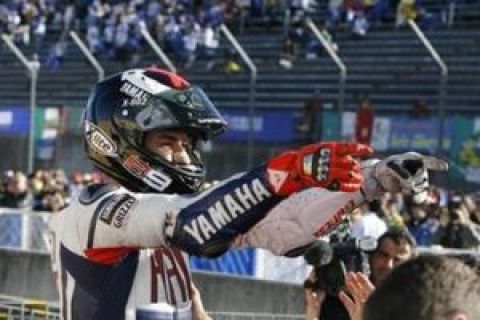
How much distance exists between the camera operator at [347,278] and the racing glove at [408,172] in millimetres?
545

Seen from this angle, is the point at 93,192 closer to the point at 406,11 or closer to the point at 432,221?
the point at 432,221

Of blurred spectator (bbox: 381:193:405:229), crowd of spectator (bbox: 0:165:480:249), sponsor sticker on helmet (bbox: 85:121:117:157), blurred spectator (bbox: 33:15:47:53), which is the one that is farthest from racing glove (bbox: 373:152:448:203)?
blurred spectator (bbox: 33:15:47:53)

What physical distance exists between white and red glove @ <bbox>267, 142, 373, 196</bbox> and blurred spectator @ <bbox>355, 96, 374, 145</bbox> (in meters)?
17.1

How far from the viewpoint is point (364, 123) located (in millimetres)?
20312

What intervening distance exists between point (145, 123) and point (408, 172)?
79 cm

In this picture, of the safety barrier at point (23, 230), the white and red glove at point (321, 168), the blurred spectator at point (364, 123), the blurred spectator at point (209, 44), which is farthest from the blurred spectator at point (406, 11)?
the white and red glove at point (321, 168)

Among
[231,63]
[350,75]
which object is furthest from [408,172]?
[231,63]

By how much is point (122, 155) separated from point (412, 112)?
17.4 meters

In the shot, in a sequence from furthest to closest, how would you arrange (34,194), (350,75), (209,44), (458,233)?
(209,44) → (350,75) → (34,194) → (458,233)

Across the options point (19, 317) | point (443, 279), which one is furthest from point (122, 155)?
point (19, 317)

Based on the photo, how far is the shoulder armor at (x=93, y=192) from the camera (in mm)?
3480

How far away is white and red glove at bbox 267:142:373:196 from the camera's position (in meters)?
2.88

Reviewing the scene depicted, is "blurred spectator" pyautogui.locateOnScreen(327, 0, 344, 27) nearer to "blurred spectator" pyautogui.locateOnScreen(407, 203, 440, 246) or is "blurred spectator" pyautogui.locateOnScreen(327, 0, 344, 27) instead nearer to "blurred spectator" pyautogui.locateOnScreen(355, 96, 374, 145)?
"blurred spectator" pyautogui.locateOnScreen(355, 96, 374, 145)

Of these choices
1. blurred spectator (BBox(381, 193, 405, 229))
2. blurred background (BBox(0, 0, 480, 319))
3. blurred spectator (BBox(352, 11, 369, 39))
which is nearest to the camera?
blurred spectator (BBox(381, 193, 405, 229))
